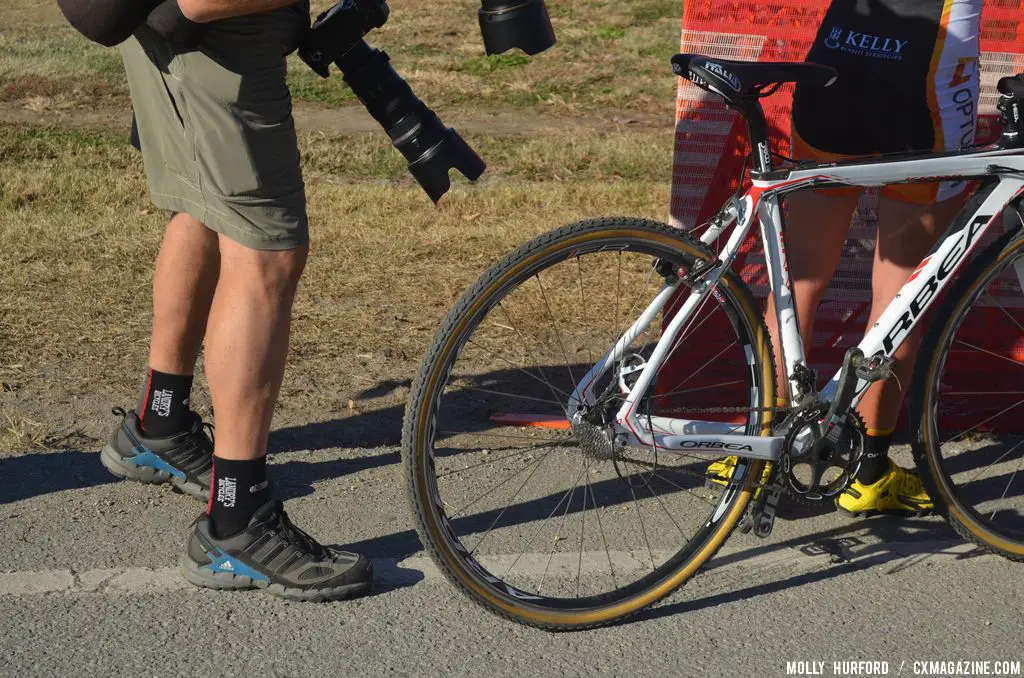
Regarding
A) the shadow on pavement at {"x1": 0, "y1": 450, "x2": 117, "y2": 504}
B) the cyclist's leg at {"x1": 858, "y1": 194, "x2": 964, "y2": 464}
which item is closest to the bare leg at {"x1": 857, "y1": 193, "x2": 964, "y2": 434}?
the cyclist's leg at {"x1": 858, "y1": 194, "x2": 964, "y2": 464}

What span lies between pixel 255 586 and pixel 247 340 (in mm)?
614

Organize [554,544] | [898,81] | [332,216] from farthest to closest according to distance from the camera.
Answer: [332,216] < [554,544] < [898,81]

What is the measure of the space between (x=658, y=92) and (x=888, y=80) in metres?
6.89

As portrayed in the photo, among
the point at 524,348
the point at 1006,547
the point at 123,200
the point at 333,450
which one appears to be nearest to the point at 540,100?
the point at 123,200

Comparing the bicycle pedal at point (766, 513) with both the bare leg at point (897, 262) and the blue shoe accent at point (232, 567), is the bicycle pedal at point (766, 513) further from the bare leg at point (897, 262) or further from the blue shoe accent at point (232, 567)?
the blue shoe accent at point (232, 567)

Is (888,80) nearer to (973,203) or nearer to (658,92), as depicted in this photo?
(973,203)

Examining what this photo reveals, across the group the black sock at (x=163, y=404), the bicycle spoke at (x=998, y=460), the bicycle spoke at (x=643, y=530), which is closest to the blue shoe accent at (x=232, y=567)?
the black sock at (x=163, y=404)

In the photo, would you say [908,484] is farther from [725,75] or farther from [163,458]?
[163,458]

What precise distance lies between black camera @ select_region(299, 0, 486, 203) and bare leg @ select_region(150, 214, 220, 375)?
63 centimetres

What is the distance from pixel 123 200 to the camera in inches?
250

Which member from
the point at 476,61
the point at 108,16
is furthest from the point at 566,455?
the point at 476,61

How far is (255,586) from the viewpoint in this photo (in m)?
2.98

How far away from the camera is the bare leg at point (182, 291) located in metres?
3.26

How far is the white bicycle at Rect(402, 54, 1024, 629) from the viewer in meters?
2.75
